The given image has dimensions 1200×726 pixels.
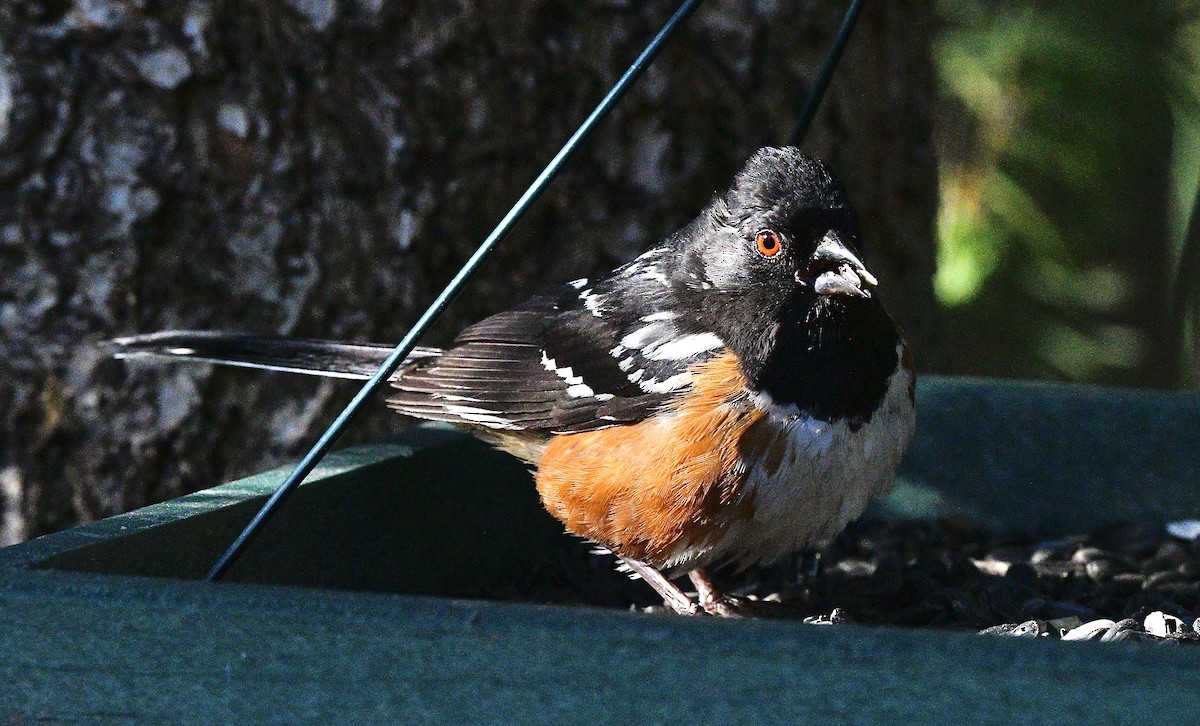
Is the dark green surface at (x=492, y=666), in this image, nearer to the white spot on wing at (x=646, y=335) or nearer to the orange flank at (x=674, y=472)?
the orange flank at (x=674, y=472)

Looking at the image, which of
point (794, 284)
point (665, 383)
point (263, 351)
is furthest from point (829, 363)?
point (263, 351)

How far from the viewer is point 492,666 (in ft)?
4.00

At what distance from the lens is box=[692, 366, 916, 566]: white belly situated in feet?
6.39

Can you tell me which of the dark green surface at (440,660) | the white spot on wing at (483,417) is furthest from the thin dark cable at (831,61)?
the dark green surface at (440,660)

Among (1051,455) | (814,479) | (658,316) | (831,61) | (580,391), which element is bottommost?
(1051,455)

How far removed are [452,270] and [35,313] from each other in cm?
88

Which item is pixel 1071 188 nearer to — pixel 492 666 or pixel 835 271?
pixel 835 271

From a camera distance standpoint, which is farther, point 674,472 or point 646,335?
point 646,335

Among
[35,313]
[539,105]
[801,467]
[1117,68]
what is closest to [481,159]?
[539,105]

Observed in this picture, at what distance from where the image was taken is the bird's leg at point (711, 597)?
2.19 meters

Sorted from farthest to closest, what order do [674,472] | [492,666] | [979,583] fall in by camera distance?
[979,583] → [674,472] → [492,666]

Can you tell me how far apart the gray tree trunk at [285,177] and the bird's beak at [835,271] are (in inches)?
37.4

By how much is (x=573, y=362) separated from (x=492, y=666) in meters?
1.04

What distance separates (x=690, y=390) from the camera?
197 centimetres
